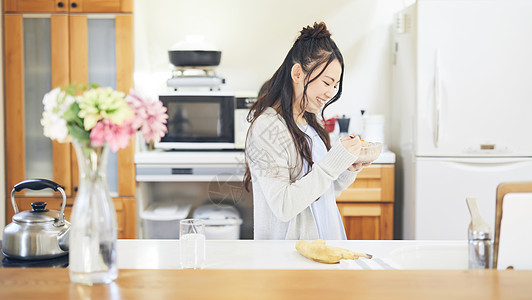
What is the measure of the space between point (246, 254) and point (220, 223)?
6.27ft

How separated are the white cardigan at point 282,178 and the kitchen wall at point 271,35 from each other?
195cm

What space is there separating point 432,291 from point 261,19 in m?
3.03

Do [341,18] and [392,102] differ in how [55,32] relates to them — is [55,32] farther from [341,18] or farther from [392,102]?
[392,102]

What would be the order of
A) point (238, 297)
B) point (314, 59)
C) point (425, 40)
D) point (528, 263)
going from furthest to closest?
1. point (425, 40)
2. point (314, 59)
3. point (528, 263)
4. point (238, 297)

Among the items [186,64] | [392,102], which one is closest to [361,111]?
[392,102]

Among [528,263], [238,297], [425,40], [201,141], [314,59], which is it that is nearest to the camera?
[238,297]

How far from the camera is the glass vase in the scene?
1.01 meters

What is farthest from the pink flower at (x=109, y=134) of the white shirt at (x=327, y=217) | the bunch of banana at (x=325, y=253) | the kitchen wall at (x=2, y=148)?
the kitchen wall at (x=2, y=148)

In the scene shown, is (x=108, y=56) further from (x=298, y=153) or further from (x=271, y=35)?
(x=298, y=153)

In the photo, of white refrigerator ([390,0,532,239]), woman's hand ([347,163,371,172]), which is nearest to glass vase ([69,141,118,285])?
woman's hand ([347,163,371,172])

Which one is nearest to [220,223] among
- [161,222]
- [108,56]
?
[161,222]

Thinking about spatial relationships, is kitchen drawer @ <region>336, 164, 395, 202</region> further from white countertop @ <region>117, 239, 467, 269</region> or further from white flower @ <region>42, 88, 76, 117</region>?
white flower @ <region>42, 88, 76, 117</region>

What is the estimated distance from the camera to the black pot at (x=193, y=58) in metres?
3.47

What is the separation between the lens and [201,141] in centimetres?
349
